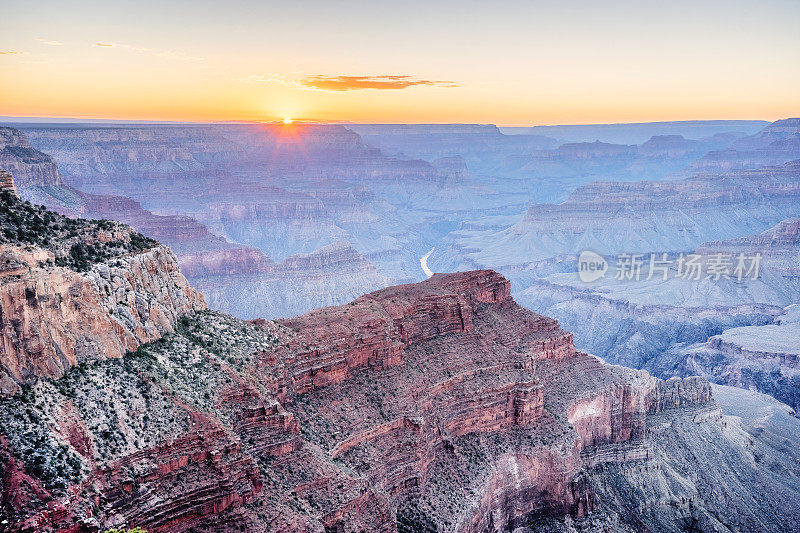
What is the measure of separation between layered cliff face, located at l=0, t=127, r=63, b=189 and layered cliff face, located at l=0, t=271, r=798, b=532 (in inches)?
2778

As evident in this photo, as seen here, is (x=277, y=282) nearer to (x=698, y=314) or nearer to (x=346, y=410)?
(x=698, y=314)

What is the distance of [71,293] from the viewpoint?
2847 centimetres

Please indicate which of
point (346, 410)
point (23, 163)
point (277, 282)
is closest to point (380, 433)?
point (346, 410)

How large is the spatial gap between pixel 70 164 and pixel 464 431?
441 feet

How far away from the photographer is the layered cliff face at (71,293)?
26234 millimetres

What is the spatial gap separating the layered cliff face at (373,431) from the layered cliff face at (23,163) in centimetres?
7056

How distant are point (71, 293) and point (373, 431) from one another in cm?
1733

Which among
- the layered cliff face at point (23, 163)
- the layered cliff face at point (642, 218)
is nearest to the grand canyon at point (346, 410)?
the layered cliff face at point (23, 163)

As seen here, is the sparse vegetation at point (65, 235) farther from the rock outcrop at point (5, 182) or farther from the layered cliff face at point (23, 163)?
the layered cliff face at point (23, 163)

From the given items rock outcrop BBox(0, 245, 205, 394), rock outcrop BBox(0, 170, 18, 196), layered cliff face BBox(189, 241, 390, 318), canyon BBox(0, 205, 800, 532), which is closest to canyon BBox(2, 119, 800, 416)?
layered cliff face BBox(189, 241, 390, 318)

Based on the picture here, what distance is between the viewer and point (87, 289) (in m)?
29.1

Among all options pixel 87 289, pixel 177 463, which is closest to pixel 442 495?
pixel 177 463

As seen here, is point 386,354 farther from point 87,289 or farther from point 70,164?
point 70,164

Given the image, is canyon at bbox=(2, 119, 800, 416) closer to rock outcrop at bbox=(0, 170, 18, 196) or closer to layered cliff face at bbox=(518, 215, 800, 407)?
layered cliff face at bbox=(518, 215, 800, 407)
